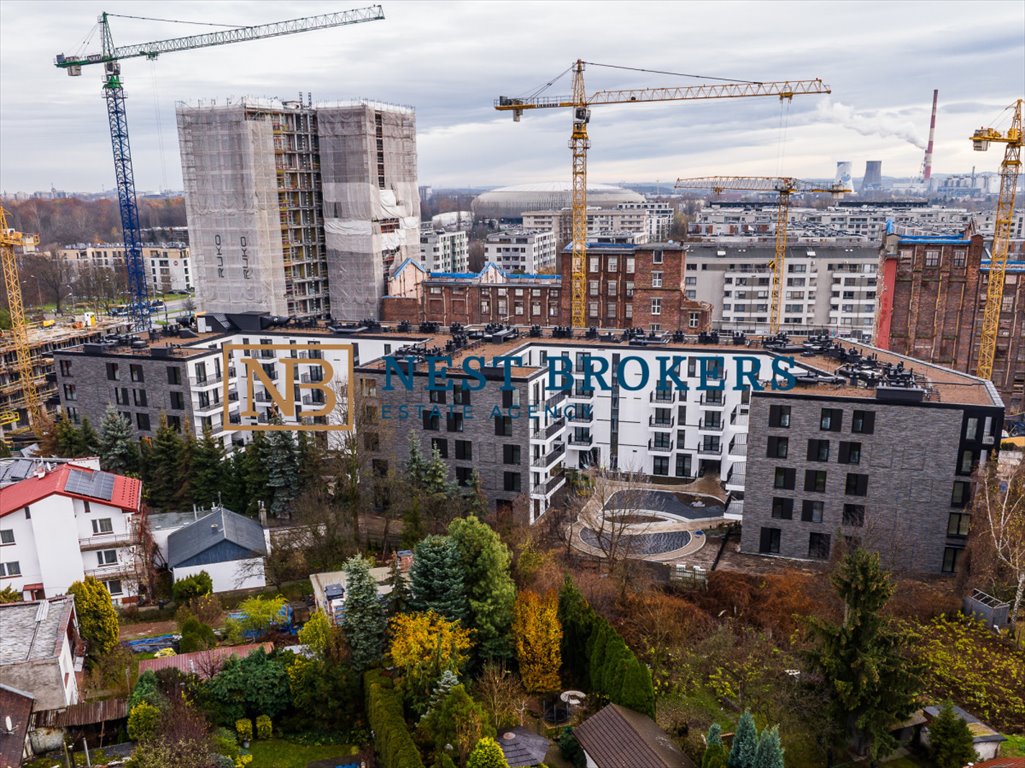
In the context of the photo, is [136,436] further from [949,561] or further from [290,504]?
[949,561]

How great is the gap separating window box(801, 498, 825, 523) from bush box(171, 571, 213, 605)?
33.5 meters

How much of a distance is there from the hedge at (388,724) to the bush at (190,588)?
12918 mm

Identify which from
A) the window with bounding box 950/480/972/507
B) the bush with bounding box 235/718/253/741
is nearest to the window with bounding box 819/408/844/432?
the window with bounding box 950/480/972/507

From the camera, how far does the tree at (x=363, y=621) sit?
30.8m

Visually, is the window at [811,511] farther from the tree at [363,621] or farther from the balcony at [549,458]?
the tree at [363,621]

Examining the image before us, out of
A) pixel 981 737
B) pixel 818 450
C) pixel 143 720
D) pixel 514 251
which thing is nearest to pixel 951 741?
pixel 981 737

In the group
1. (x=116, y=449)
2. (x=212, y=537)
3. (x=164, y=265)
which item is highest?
(x=164, y=265)

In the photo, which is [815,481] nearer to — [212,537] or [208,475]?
[212,537]

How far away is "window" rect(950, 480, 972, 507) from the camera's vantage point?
41.4 meters

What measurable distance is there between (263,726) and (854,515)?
109 feet

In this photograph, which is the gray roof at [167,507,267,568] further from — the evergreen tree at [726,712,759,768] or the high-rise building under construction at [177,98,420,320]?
the high-rise building under construction at [177,98,420,320]

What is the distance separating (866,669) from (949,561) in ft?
66.8

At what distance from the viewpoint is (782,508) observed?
148 feet

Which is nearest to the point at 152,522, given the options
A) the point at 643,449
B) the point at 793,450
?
the point at 643,449
